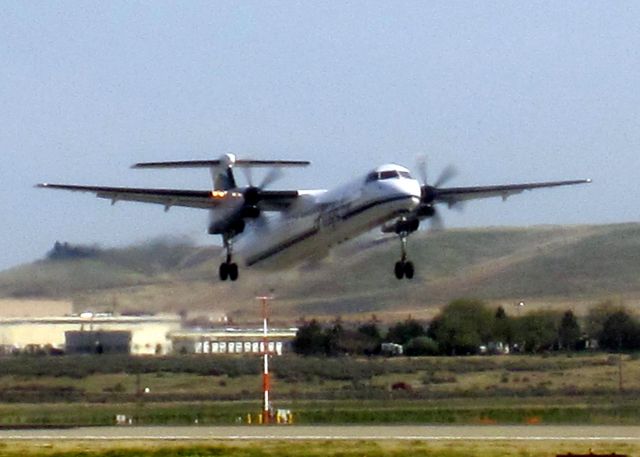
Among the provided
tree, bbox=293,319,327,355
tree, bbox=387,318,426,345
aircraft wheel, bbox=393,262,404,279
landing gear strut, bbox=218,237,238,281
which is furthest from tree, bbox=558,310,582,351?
landing gear strut, bbox=218,237,238,281

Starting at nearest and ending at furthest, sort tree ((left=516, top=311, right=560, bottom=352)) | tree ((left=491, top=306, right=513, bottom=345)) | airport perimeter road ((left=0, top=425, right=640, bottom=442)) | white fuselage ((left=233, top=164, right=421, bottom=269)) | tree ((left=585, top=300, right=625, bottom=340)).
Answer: airport perimeter road ((left=0, top=425, right=640, bottom=442)), white fuselage ((left=233, top=164, right=421, bottom=269)), tree ((left=516, top=311, right=560, bottom=352)), tree ((left=491, top=306, right=513, bottom=345)), tree ((left=585, top=300, right=625, bottom=340))

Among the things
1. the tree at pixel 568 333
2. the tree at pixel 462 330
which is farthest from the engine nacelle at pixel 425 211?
the tree at pixel 568 333

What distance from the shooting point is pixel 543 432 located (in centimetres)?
4688

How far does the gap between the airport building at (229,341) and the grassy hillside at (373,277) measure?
3.24 ft

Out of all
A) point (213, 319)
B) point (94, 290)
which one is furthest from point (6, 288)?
point (213, 319)

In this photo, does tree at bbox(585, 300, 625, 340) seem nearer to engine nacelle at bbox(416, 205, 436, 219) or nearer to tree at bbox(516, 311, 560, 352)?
tree at bbox(516, 311, 560, 352)

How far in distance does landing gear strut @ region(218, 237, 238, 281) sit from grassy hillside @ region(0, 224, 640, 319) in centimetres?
69

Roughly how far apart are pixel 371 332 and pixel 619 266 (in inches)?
1323

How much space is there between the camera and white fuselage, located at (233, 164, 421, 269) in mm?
51906

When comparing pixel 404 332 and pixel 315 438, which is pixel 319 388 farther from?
pixel 315 438

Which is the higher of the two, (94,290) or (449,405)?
(94,290)

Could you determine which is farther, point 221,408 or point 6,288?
point 6,288

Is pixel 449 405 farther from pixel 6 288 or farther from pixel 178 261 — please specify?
pixel 6 288

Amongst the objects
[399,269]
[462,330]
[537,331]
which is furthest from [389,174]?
[537,331]
